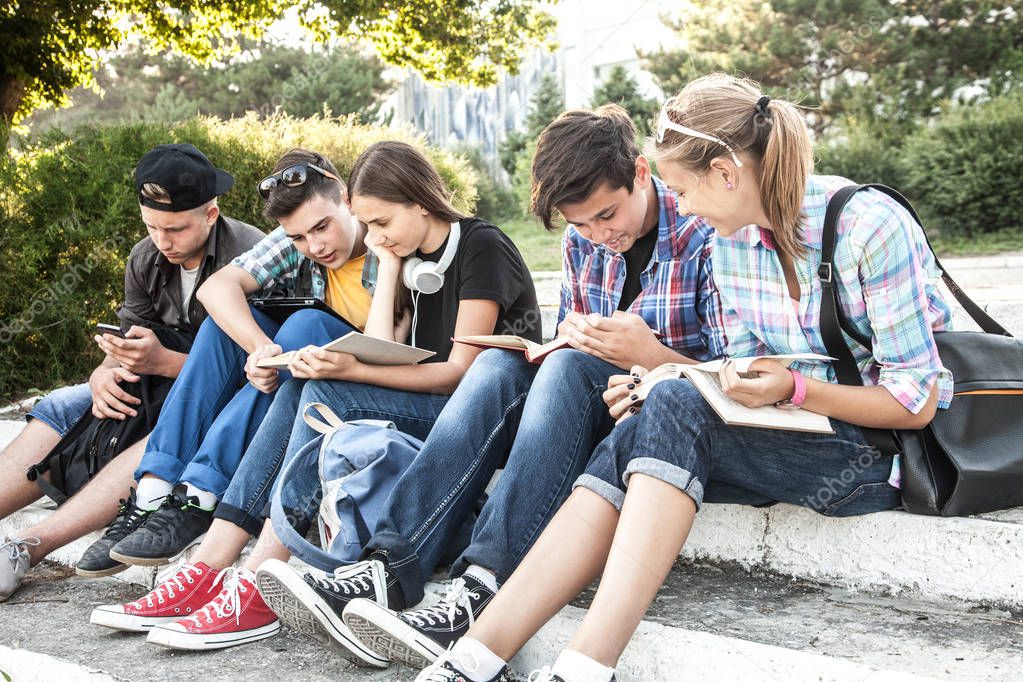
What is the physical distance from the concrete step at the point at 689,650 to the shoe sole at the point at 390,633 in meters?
0.14

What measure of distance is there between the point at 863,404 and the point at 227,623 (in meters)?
1.72

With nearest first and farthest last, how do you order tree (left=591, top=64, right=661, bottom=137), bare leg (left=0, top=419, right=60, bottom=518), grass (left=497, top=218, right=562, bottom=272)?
bare leg (left=0, top=419, right=60, bottom=518) < grass (left=497, top=218, right=562, bottom=272) < tree (left=591, top=64, right=661, bottom=137)

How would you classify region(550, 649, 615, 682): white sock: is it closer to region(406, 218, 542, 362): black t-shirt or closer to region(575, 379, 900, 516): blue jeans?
region(575, 379, 900, 516): blue jeans

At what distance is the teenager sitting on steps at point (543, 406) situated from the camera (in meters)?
2.34

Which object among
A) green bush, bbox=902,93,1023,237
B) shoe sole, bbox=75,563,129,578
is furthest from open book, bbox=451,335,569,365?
green bush, bbox=902,93,1023,237

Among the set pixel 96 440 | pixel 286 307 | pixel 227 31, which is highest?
pixel 227 31

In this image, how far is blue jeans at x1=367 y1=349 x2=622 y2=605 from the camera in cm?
244

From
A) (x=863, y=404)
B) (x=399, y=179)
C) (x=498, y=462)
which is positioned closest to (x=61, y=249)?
(x=399, y=179)

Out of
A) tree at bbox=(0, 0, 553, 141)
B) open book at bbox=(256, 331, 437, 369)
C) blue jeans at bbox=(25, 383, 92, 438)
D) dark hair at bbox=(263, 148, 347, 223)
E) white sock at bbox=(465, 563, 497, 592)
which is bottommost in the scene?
white sock at bbox=(465, 563, 497, 592)

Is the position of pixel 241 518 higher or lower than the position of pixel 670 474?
lower

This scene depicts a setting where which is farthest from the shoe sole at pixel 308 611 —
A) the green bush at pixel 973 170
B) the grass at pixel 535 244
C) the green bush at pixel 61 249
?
the green bush at pixel 973 170

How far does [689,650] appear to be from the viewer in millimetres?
2227

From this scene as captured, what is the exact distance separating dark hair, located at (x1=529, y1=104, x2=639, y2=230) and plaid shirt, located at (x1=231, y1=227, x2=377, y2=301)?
1.11 meters

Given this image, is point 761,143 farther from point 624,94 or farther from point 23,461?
point 624,94
